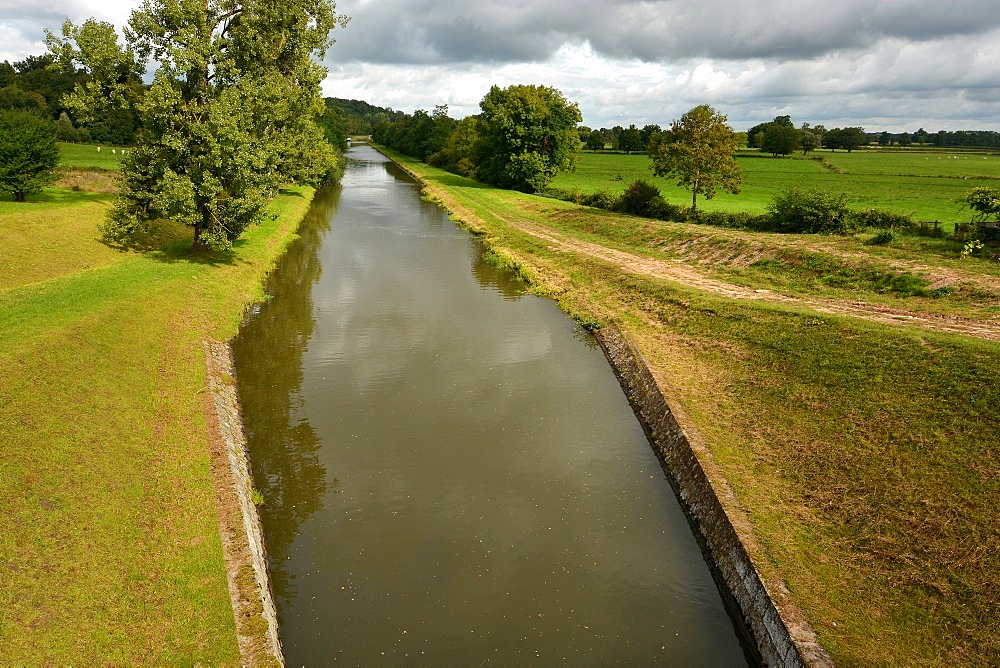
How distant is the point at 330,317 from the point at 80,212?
53.8ft

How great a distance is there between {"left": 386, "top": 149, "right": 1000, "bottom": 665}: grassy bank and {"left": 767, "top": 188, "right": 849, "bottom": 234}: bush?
497cm

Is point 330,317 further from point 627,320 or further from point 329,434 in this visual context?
point 627,320

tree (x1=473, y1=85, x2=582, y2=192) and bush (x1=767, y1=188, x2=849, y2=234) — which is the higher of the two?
tree (x1=473, y1=85, x2=582, y2=192)

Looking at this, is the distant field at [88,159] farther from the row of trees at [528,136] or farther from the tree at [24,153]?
the row of trees at [528,136]

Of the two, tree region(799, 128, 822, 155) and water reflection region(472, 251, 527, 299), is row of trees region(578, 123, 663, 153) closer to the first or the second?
tree region(799, 128, 822, 155)

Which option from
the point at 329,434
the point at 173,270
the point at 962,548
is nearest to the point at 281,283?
the point at 173,270

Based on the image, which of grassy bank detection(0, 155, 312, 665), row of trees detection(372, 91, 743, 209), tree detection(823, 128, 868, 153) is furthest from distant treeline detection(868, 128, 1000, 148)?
grassy bank detection(0, 155, 312, 665)

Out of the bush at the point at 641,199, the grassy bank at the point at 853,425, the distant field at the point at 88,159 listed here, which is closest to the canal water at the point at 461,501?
the grassy bank at the point at 853,425

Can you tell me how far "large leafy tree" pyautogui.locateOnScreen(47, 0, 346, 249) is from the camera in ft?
85.8

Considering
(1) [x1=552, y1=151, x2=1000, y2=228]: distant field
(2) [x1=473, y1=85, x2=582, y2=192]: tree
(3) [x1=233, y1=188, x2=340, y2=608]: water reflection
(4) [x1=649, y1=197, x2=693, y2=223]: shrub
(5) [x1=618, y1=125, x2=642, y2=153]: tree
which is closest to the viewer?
(3) [x1=233, y1=188, x2=340, y2=608]: water reflection

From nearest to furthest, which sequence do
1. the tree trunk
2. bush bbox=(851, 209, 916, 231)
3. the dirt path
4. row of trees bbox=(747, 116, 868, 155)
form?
the dirt path < the tree trunk < bush bbox=(851, 209, 916, 231) < row of trees bbox=(747, 116, 868, 155)

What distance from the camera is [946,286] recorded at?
22891mm

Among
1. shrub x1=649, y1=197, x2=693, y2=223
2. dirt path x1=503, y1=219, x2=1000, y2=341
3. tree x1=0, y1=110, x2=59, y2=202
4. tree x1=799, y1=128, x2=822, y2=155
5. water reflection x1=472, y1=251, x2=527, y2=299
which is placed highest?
tree x1=799, y1=128, x2=822, y2=155

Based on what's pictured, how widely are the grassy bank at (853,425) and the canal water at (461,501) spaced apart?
2070 millimetres
